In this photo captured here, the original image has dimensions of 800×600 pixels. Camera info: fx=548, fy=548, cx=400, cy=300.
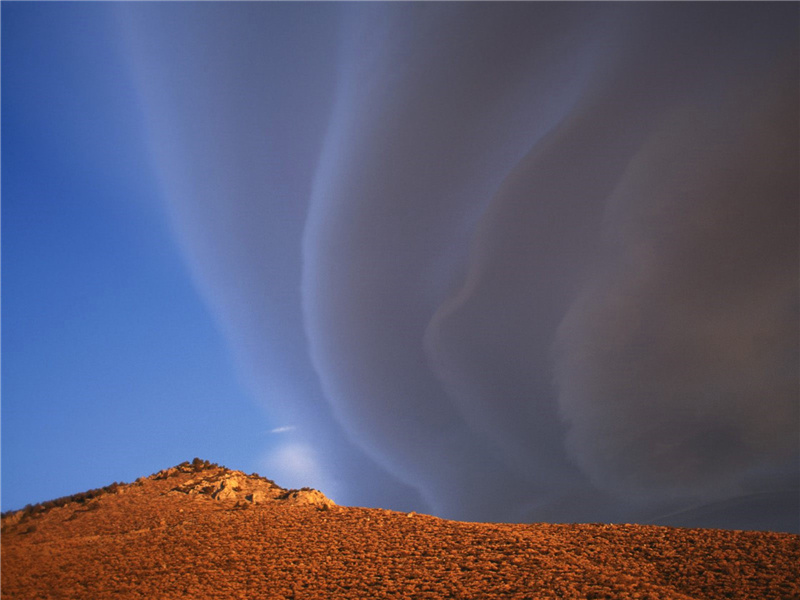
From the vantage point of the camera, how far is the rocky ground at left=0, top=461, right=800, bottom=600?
802 inches

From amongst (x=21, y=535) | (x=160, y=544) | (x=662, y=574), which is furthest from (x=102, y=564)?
(x=662, y=574)

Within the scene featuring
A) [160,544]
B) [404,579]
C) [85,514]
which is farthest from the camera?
[85,514]

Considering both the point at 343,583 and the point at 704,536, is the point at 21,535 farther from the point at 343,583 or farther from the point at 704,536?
the point at 704,536

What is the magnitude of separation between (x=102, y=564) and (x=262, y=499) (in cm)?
1109

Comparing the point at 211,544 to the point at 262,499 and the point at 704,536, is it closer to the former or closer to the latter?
the point at 262,499

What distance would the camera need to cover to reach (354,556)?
23797 millimetres

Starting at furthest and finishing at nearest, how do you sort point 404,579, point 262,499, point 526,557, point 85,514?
point 262,499
point 85,514
point 526,557
point 404,579

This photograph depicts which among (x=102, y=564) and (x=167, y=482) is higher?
(x=167, y=482)

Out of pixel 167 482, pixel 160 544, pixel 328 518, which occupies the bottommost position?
pixel 160 544

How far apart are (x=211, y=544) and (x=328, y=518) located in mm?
6433

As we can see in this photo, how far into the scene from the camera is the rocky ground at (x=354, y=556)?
66.8 feet

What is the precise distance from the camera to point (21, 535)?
25922 mm

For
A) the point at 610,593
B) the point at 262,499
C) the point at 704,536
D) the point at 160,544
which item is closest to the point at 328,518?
the point at 262,499

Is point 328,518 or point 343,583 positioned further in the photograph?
point 328,518
